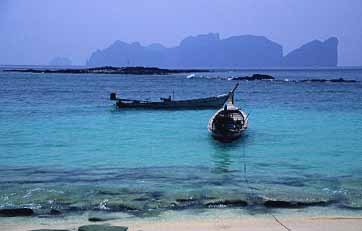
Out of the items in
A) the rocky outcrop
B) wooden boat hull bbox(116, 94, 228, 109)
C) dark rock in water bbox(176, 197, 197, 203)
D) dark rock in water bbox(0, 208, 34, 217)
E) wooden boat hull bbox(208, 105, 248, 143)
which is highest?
wooden boat hull bbox(116, 94, 228, 109)

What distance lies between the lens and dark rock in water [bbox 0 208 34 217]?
11.9 metres

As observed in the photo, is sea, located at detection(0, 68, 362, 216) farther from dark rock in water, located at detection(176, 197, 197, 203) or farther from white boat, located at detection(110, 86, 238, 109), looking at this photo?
white boat, located at detection(110, 86, 238, 109)

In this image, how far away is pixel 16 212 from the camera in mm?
11984

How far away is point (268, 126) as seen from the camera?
106 feet

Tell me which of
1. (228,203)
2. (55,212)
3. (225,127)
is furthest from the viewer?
(225,127)

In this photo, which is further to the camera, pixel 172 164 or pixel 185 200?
pixel 172 164

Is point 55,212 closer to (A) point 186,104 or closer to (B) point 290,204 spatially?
(B) point 290,204

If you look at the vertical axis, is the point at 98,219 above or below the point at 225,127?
below

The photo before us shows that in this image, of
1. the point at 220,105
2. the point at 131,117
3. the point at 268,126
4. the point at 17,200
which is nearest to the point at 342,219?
the point at 17,200

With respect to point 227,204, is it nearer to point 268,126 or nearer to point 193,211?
point 193,211

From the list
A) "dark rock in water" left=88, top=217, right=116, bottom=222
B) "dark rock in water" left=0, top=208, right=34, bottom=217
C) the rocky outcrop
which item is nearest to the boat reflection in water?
the rocky outcrop

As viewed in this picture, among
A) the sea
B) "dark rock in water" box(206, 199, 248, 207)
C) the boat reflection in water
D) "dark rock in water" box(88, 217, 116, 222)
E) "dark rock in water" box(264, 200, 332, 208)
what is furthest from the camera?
the boat reflection in water

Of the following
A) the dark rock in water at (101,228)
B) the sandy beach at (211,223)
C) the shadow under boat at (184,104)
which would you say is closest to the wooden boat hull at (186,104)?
the shadow under boat at (184,104)

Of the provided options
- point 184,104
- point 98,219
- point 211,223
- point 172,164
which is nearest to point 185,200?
point 211,223
